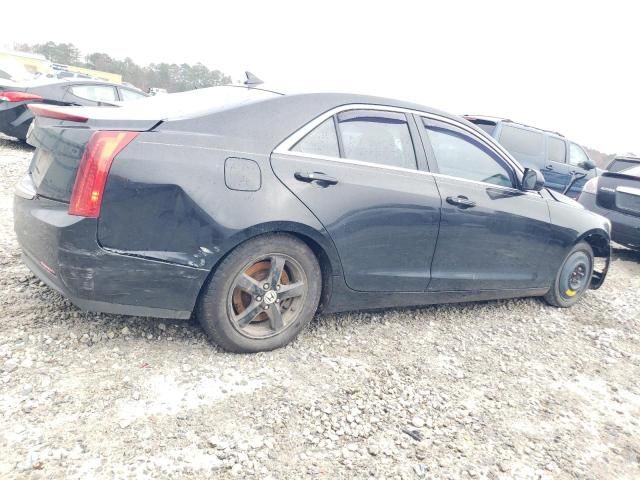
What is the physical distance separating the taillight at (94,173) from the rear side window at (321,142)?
0.95m

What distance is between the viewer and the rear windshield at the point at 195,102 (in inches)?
104

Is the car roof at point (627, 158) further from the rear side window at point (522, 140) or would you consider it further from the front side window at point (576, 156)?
the front side window at point (576, 156)

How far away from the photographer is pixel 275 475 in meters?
1.97

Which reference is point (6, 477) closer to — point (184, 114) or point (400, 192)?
point (184, 114)

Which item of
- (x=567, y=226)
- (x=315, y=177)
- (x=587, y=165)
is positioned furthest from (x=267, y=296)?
(x=587, y=165)

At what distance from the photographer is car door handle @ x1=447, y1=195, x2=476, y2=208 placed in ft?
11.0

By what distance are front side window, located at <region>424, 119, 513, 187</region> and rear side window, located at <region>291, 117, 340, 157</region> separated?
80cm

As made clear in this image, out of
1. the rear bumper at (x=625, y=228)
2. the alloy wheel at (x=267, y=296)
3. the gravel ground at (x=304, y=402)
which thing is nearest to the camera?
the gravel ground at (x=304, y=402)

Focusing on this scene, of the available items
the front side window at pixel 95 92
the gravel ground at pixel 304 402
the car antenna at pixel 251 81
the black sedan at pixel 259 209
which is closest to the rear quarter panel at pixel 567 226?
the black sedan at pixel 259 209

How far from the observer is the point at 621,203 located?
6219 mm

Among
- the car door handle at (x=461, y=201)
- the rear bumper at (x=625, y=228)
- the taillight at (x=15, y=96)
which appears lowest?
the rear bumper at (x=625, y=228)

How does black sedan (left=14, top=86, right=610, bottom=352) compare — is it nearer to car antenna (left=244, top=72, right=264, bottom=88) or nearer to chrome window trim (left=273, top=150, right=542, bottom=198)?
chrome window trim (left=273, top=150, right=542, bottom=198)

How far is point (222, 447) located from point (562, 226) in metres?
3.38

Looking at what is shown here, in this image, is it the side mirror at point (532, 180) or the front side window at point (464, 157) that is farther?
the side mirror at point (532, 180)
